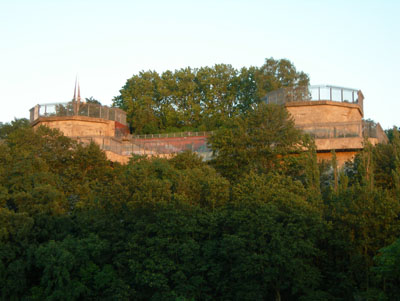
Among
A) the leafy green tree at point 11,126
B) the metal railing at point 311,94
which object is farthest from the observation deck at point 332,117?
the leafy green tree at point 11,126

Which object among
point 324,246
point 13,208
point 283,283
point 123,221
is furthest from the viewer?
point 13,208

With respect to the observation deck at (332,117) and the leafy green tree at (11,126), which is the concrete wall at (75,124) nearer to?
the leafy green tree at (11,126)

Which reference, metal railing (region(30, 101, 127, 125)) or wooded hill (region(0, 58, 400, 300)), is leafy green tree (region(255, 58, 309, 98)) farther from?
wooded hill (region(0, 58, 400, 300))

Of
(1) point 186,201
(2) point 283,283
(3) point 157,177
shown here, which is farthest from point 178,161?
(2) point 283,283

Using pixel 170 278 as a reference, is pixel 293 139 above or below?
above

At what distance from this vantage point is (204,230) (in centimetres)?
2764

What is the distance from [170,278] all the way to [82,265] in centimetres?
459

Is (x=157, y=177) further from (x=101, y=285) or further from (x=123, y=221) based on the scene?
(x=101, y=285)

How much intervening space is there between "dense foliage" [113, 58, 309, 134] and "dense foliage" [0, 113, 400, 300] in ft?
66.1

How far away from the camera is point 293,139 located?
33531 millimetres

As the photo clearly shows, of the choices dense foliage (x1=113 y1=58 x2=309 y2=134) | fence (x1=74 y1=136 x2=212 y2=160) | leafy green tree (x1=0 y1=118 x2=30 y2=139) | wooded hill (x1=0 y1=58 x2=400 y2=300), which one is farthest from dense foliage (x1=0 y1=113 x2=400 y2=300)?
A: dense foliage (x1=113 y1=58 x2=309 y2=134)

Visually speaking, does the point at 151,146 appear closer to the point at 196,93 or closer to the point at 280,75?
the point at 196,93

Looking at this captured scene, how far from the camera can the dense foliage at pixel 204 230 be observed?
25.5m

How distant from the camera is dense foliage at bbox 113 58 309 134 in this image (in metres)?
53.1
